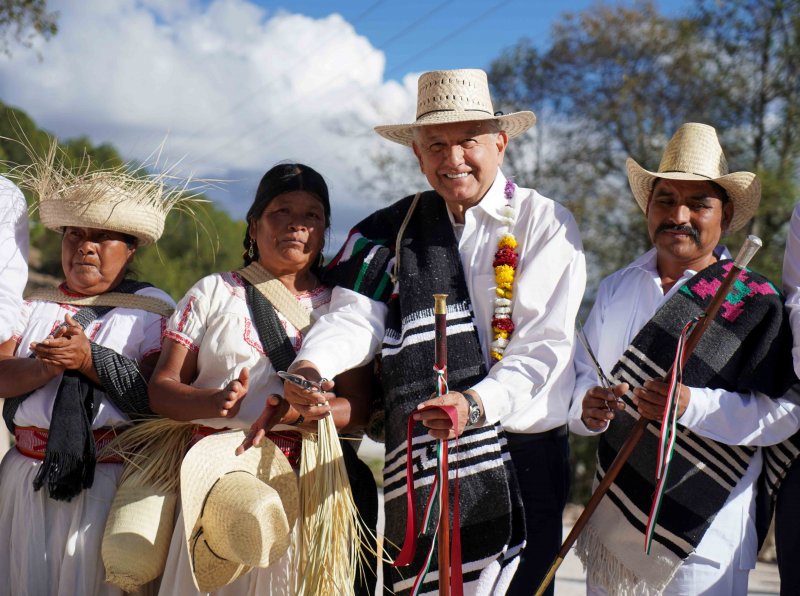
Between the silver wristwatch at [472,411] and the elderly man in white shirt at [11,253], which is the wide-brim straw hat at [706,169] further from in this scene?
the elderly man in white shirt at [11,253]

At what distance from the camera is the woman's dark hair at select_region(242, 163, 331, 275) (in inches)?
154

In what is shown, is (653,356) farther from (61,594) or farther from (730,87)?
(730,87)

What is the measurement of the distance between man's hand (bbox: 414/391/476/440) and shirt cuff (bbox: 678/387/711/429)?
820mm

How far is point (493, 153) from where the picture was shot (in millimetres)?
3691

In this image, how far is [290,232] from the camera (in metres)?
3.84

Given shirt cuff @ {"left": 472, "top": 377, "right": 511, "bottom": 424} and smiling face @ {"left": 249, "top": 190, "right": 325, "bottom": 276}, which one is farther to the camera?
smiling face @ {"left": 249, "top": 190, "right": 325, "bottom": 276}

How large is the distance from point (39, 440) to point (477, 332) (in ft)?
5.94

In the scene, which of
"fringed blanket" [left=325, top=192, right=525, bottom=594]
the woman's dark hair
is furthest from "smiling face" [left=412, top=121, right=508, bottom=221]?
the woman's dark hair

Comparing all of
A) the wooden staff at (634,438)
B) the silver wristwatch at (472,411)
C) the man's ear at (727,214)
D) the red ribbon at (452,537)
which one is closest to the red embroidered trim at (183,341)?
the red ribbon at (452,537)

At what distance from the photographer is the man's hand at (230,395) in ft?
11.2

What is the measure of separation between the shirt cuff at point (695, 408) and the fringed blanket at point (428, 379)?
64cm

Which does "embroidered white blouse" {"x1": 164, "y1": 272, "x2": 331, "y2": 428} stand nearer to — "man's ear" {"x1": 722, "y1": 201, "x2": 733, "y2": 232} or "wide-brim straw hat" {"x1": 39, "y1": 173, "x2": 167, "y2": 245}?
"wide-brim straw hat" {"x1": 39, "y1": 173, "x2": 167, "y2": 245}

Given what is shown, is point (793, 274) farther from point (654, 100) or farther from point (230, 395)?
point (654, 100)

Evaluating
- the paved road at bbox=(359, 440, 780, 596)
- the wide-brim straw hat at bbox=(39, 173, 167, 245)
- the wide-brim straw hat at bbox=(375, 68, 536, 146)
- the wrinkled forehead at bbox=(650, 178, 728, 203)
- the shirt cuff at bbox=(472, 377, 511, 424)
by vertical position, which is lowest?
the paved road at bbox=(359, 440, 780, 596)
